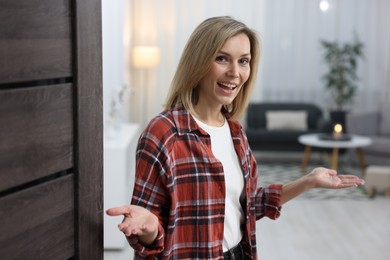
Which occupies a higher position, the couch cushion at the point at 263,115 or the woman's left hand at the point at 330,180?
the woman's left hand at the point at 330,180

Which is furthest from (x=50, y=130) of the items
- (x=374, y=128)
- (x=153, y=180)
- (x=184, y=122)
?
(x=374, y=128)

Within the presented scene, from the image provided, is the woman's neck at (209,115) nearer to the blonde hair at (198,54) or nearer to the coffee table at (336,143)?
the blonde hair at (198,54)

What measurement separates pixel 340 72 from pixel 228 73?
7.47 m

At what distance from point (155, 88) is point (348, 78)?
2579 mm

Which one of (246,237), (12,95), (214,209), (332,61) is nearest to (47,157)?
(12,95)

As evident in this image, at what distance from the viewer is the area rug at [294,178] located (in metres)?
7.18

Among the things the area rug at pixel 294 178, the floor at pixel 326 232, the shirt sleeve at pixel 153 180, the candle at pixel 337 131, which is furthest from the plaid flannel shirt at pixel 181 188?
the candle at pixel 337 131

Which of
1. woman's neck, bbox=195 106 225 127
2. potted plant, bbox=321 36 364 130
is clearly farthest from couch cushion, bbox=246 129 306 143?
woman's neck, bbox=195 106 225 127

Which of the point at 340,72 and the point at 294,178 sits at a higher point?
the point at 340,72

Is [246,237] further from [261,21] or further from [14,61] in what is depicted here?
[261,21]

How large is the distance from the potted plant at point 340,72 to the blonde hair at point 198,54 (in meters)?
7.25

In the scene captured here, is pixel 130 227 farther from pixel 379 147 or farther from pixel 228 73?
pixel 379 147

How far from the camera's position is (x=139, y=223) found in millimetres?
1539

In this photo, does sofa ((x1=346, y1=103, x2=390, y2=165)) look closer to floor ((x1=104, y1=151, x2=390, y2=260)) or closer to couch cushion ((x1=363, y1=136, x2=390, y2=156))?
couch cushion ((x1=363, y1=136, x2=390, y2=156))
